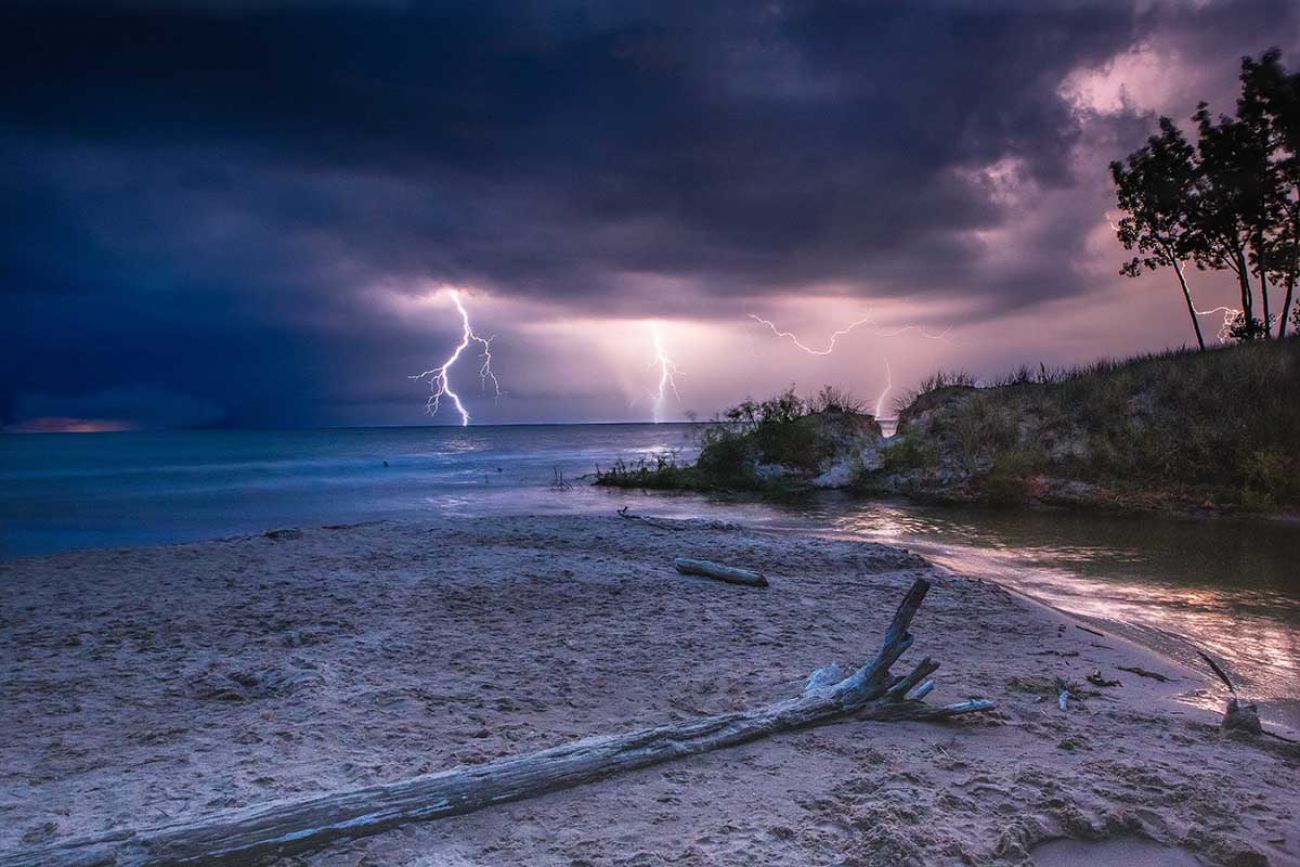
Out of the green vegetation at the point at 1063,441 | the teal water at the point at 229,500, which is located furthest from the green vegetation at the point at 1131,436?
the teal water at the point at 229,500

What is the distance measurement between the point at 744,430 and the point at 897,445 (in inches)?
215

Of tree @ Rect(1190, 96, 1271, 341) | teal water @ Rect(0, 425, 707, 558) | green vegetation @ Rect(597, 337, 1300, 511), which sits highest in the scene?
tree @ Rect(1190, 96, 1271, 341)

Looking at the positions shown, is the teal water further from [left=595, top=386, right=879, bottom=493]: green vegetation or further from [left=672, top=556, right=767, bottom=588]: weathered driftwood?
[left=672, top=556, right=767, bottom=588]: weathered driftwood

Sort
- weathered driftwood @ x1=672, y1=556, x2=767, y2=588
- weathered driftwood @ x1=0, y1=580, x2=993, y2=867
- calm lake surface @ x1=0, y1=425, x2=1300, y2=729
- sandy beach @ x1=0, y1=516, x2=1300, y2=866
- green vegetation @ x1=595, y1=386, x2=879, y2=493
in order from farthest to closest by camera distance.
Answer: green vegetation @ x1=595, y1=386, x2=879, y2=493, weathered driftwood @ x1=672, y1=556, x2=767, y2=588, calm lake surface @ x1=0, y1=425, x2=1300, y2=729, sandy beach @ x1=0, y1=516, x2=1300, y2=866, weathered driftwood @ x1=0, y1=580, x2=993, y2=867

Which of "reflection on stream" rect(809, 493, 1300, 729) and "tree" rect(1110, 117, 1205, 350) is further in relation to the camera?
"tree" rect(1110, 117, 1205, 350)

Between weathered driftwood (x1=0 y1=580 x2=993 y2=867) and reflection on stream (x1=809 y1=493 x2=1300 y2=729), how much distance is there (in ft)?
9.03

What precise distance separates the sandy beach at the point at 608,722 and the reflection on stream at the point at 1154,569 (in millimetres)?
686

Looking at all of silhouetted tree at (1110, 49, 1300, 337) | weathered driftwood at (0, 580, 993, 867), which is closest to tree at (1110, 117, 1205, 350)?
silhouetted tree at (1110, 49, 1300, 337)

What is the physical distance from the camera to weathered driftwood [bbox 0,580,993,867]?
3121 millimetres

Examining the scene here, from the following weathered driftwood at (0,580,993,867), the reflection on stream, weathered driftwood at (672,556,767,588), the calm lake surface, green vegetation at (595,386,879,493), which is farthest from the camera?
green vegetation at (595,386,879,493)

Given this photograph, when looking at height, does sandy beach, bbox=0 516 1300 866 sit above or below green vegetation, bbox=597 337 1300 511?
below

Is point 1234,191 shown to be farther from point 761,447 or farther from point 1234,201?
point 761,447

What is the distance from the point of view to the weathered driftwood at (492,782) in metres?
3.12

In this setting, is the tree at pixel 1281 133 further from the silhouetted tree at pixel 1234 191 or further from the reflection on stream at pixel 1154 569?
the reflection on stream at pixel 1154 569
